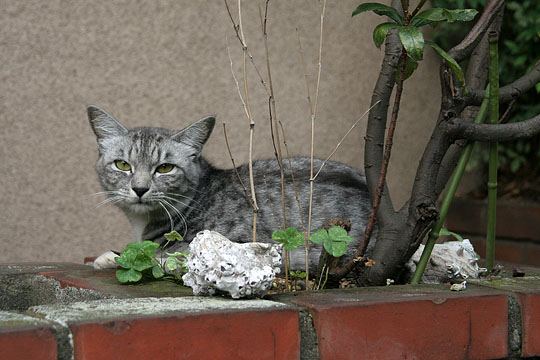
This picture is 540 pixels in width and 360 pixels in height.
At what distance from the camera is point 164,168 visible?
2.78 metres

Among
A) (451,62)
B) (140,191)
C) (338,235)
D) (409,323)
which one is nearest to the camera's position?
(409,323)

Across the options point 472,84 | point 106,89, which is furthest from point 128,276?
point 106,89

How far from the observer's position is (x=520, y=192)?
14.6 feet

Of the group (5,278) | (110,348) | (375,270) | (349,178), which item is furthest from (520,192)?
(110,348)

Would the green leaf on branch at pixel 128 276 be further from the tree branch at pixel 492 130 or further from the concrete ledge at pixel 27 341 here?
the tree branch at pixel 492 130

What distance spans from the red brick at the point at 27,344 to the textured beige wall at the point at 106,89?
2199 millimetres

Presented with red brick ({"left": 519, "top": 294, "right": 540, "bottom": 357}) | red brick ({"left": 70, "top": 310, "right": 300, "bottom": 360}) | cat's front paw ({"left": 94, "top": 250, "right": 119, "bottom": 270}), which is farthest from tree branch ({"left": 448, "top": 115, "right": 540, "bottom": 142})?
cat's front paw ({"left": 94, "top": 250, "right": 119, "bottom": 270})

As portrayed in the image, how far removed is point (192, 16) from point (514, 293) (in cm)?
236

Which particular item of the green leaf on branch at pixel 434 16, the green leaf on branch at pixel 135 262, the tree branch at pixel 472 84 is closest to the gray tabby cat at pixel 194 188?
the tree branch at pixel 472 84

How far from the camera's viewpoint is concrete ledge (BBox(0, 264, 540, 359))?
1440 mm

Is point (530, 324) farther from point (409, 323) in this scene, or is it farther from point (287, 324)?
point (287, 324)

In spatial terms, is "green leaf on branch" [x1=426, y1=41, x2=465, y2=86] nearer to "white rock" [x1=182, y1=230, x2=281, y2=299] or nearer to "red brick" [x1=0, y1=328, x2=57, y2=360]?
"white rock" [x1=182, y1=230, x2=281, y2=299]

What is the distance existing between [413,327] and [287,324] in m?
0.26

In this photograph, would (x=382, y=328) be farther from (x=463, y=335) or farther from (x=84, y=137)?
(x=84, y=137)
